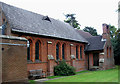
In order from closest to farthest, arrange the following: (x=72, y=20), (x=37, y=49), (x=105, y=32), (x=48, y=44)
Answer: (x=37, y=49) → (x=48, y=44) → (x=105, y=32) → (x=72, y=20)

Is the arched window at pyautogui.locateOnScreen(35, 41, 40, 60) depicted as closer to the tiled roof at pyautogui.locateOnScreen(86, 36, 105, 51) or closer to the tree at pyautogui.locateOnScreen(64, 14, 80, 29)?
the tiled roof at pyautogui.locateOnScreen(86, 36, 105, 51)

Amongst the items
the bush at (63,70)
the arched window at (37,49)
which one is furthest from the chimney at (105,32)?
the arched window at (37,49)

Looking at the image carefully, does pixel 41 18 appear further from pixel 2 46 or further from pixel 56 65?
pixel 2 46

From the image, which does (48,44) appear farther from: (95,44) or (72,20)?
(72,20)

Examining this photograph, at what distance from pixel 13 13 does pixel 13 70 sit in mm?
9482

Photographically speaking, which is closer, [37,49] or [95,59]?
[37,49]

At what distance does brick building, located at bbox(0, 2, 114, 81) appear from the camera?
53.8 ft

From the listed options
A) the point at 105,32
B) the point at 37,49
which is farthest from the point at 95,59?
the point at 37,49

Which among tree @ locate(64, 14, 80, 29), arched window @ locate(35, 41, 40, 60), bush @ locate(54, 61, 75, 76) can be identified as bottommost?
bush @ locate(54, 61, 75, 76)

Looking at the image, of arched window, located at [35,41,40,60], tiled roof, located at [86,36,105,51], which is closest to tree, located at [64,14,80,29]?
tiled roof, located at [86,36,105,51]

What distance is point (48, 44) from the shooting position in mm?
19188

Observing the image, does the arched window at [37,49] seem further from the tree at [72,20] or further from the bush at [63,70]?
the tree at [72,20]

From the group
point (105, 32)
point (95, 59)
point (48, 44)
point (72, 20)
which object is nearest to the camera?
Answer: point (48, 44)

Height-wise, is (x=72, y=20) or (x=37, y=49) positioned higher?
(x=72, y=20)
